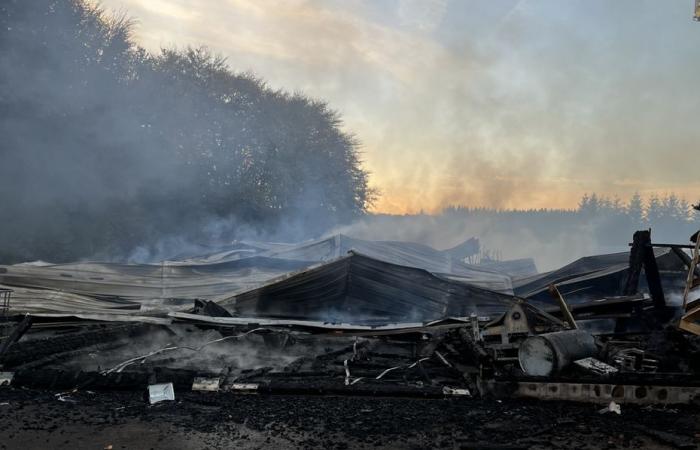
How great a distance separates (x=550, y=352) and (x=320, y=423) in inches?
104

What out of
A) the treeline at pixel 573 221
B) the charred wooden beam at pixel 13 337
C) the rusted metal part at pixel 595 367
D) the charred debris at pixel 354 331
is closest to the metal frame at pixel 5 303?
the charred debris at pixel 354 331

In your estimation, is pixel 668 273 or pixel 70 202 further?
pixel 70 202

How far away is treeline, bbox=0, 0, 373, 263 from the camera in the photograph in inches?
711

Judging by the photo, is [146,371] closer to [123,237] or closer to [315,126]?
[123,237]

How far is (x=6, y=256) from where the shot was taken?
17281 millimetres

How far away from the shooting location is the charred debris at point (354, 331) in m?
5.58

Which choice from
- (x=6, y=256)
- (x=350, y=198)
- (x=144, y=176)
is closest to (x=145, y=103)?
(x=144, y=176)

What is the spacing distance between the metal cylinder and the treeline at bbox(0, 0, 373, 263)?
17.4 meters

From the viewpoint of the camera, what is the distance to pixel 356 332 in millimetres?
7586

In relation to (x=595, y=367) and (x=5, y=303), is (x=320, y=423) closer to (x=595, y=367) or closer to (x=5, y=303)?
(x=595, y=367)

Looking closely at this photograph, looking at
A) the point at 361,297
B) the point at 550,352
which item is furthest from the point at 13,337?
the point at 550,352

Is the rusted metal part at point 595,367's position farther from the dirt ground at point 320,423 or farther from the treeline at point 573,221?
the treeline at point 573,221

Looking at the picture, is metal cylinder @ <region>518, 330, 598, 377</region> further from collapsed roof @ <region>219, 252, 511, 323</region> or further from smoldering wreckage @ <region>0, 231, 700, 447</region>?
collapsed roof @ <region>219, 252, 511, 323</region>

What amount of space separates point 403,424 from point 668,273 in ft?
24.5
